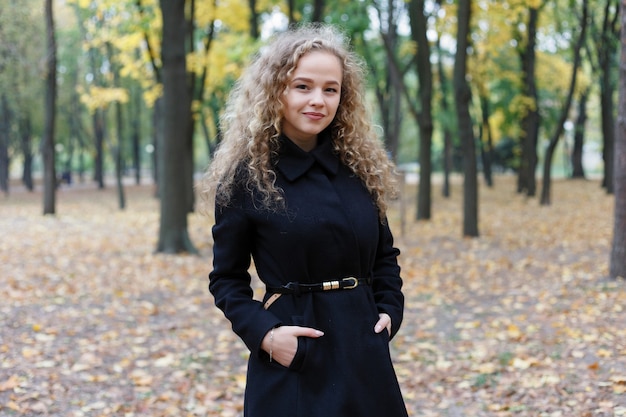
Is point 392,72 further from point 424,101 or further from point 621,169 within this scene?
point 621,169

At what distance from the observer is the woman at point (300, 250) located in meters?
2.11

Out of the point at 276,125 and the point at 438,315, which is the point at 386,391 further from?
A: the point at 438,315

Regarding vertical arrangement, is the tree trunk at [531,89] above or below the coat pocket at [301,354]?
above

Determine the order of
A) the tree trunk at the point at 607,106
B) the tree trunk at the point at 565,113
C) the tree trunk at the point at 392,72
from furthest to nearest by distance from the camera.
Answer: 1. the tree trunk at the point at 607,106
2. the tree trunk at the point at 565,113
3. the tree trunk at the point at 392,72

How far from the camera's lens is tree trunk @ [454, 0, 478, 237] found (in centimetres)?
1272

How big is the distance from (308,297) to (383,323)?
279 mm

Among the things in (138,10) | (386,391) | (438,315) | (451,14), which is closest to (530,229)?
(451,14)

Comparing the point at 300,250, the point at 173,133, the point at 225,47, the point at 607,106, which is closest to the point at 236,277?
the point at 300,250

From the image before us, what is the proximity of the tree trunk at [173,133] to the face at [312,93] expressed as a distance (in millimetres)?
9017

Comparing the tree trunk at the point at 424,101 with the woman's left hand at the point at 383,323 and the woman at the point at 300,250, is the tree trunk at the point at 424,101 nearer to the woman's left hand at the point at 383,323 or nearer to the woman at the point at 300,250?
the woman at the point at 300,250

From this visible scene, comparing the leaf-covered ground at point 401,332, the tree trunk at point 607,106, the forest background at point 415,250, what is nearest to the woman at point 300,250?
the forest background at point 415,250

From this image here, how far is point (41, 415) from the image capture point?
462cm

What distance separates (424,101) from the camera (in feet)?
53.8

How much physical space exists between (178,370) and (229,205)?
392 centimetres
